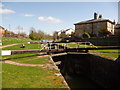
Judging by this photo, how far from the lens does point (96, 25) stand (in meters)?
52.0

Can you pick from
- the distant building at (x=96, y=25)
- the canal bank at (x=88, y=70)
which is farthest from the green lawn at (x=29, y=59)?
the distant building at (x=96, y=25)

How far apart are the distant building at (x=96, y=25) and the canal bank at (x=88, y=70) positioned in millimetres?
30014

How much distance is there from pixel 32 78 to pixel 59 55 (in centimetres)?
1103

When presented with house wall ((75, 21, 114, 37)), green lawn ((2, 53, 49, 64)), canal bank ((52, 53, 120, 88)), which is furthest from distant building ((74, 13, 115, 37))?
green lawn ((2, 53, 49, 64))

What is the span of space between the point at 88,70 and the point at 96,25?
35.1 metres

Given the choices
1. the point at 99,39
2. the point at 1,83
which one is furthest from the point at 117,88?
the point at 99,39

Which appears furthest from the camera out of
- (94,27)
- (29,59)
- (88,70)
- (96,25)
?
(94,27)

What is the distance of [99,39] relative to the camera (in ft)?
119

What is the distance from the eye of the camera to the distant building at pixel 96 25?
163ft

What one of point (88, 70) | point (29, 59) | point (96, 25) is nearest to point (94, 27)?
point (96, 25)

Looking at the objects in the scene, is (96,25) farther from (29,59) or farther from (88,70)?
(29,59)

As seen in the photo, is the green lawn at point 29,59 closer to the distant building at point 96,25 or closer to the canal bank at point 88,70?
the canal bank at point 88,70

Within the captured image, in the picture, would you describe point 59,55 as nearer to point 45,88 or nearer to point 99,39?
point 45,88

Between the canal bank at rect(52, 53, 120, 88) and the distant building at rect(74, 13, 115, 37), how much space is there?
30014 mm
